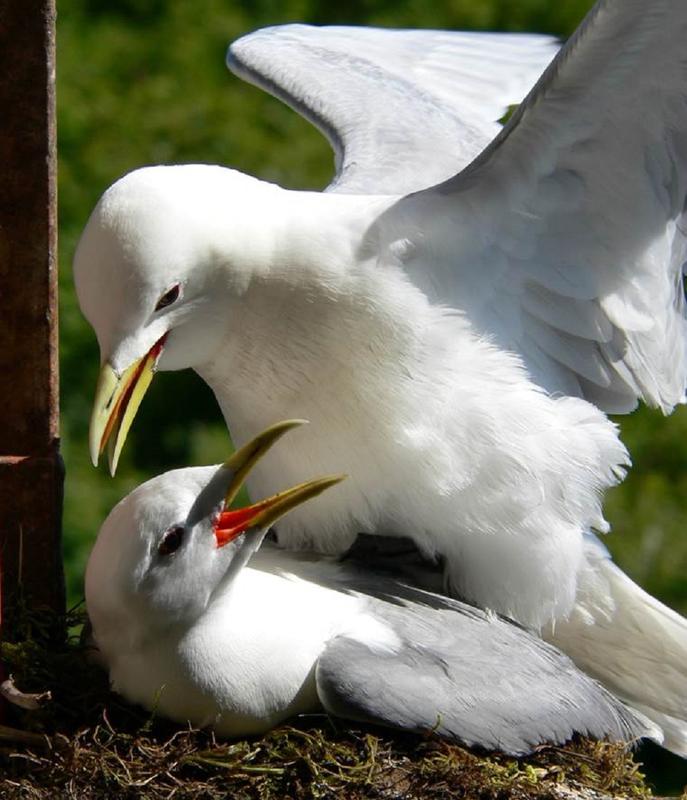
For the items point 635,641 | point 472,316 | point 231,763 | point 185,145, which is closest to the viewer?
point 231,763

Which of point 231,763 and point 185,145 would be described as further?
point 185,145

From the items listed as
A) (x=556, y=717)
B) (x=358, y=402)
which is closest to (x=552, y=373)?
(x=358, y=402)

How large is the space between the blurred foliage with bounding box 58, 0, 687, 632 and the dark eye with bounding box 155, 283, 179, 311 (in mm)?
1882

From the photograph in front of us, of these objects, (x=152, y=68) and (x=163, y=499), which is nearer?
(x=163, y=499)

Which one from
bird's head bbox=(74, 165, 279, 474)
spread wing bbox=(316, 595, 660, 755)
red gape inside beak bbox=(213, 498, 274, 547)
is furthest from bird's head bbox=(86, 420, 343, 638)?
spread wing bbox=(316, 595, 660, 755)

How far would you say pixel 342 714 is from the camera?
3555 mm

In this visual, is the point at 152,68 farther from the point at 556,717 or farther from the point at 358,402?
the point at 556,717

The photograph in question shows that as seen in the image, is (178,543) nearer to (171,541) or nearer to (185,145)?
(171,541)

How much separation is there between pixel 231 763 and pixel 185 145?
3.24m

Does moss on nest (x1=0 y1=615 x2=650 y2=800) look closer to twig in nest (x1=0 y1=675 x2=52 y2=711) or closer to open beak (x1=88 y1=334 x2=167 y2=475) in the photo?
twig in nest (x1=0 y1=675 x2=52 y2=711)

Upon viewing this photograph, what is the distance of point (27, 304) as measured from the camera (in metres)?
3.68

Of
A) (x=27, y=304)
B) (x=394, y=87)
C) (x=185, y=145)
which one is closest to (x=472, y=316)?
(x=27, y=304)

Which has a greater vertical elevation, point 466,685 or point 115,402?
point 115,402

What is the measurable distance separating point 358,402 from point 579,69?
69 centimetres
